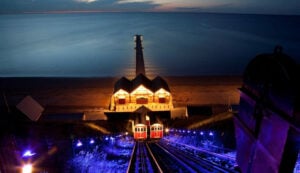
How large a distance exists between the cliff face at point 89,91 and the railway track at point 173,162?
11.3 meters

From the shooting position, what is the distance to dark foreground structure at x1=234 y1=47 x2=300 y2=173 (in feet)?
10.9

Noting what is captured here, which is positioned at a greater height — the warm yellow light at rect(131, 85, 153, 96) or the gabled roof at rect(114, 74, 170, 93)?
the gabled roof at rect(114, 74, 170, 93)

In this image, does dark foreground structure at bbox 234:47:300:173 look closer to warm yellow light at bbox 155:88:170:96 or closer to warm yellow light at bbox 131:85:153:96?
warm yellow light at bbox 155:88:170:96

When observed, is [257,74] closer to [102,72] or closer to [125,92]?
[125,92]

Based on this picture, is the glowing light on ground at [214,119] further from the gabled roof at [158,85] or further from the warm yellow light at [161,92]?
the gabled roof at [158,85]

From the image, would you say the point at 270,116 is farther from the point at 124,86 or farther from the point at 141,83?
the point at 124,86

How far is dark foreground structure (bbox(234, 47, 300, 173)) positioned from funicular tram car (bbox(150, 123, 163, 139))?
7.09m

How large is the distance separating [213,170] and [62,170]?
3.36m

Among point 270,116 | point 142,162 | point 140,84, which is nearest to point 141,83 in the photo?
point 140,84

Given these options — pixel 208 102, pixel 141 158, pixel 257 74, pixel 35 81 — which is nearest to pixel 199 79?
pixel 208 102

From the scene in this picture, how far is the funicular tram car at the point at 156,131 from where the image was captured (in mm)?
11641

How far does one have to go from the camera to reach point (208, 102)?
20.2 metres

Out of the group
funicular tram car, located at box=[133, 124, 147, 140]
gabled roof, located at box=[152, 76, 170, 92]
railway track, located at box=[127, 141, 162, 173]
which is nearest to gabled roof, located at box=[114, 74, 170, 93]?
gabled roof, located at box=[152, 76, 170, 92]

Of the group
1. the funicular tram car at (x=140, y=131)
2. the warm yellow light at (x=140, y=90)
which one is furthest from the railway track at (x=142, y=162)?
the warm yellow light at (x=140, y=90)
